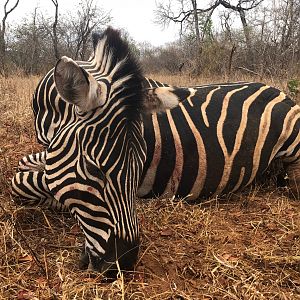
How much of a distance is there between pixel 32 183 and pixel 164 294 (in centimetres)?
111

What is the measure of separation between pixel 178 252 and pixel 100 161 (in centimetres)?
78

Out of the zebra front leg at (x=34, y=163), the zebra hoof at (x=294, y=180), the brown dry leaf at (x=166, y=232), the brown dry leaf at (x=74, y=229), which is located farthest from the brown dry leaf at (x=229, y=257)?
the zebra front leg at (x=34, y=163)

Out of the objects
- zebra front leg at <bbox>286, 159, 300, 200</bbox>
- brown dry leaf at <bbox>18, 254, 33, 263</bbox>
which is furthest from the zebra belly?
brown dry leaf at <bbox>18, 254, 33, 263</bbox>

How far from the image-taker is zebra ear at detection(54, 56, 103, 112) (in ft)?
5.15

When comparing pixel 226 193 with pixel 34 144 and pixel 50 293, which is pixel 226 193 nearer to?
pixel 50 293

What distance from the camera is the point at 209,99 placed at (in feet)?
9.69

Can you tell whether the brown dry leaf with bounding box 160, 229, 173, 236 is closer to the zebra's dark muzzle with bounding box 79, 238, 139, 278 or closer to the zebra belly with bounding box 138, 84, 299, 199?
the zebra belly with bounding box 138, 84, 299, 199

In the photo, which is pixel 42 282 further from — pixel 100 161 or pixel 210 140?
pixel 210 140

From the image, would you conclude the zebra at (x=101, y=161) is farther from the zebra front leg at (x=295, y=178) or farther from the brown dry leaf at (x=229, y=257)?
the zebra front leg at (x=295, y=178)

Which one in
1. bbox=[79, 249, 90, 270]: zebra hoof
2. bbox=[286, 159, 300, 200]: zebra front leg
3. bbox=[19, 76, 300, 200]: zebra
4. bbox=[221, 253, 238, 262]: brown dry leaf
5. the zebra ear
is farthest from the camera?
bbox=[286, 159, 300, 200]: zebra front leg

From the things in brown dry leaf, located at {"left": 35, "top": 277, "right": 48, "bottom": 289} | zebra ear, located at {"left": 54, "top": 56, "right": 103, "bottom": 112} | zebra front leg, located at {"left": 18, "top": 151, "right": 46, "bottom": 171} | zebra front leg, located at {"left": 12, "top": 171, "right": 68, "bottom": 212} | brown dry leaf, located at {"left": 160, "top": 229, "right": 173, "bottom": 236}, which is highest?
zebra ear, located at {"left": 54, "top": 56, "right": 103, "bottom": 112}

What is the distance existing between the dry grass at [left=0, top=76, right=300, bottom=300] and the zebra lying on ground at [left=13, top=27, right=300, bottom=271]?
125 mm

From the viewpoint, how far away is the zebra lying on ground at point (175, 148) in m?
1.66

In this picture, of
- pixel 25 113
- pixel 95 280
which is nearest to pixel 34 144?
pixel 25 113
